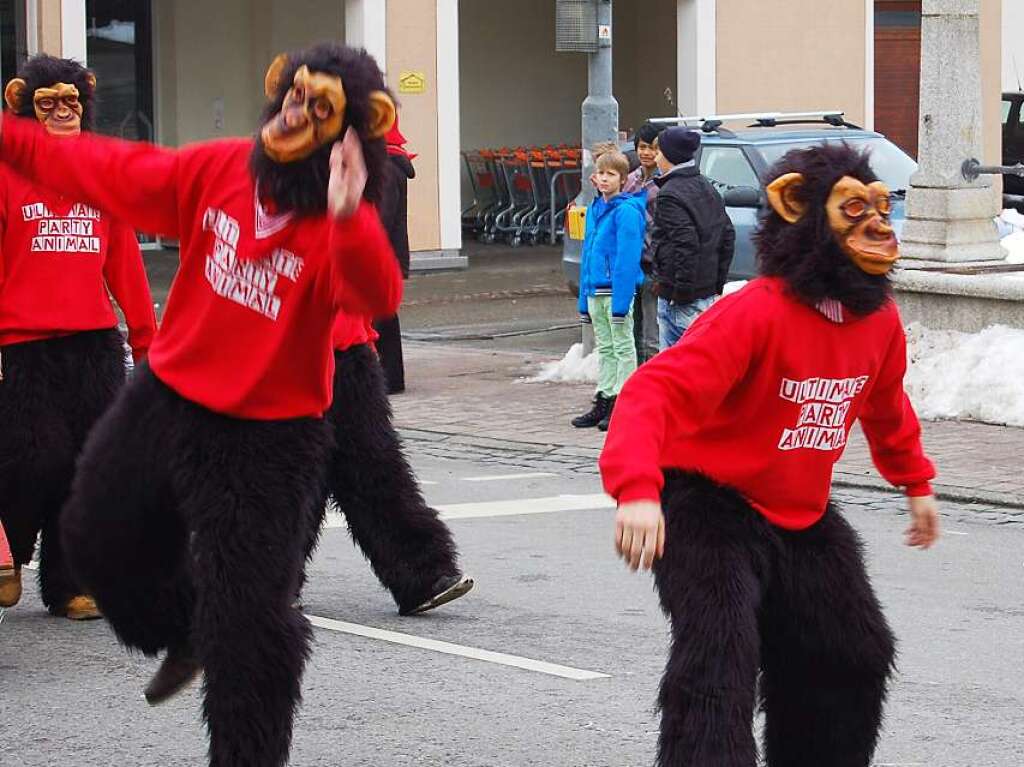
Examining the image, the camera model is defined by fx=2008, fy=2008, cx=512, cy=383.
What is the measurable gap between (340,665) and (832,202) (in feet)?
8.92

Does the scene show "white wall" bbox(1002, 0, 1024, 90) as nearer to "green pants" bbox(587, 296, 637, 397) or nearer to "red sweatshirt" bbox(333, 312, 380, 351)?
"green pants" bbox(587, 296, 637, 397)

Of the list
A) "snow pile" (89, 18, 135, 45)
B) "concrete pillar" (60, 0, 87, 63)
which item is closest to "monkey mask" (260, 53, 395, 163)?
"concrete pillar" (60, 0, 87, 63)

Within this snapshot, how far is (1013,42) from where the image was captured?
31.6m

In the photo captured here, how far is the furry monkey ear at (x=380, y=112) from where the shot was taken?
442cm

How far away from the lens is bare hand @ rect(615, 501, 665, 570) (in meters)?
4.02

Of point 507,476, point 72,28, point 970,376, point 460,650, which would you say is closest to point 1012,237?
point 970,376

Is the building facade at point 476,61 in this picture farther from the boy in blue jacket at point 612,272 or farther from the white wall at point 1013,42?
the boy in blue jacket at point 612,272

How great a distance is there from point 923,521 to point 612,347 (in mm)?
6970

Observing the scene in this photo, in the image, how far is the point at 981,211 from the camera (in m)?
13.4

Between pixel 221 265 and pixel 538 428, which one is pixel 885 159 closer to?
pixel 538 428

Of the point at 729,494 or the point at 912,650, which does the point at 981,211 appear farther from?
the point at 729,494

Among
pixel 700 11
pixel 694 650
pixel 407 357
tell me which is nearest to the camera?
pixel 694 650

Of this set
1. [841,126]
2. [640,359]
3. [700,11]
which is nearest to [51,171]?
[640,359]

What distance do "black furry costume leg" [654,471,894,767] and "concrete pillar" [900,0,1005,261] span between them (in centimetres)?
913
